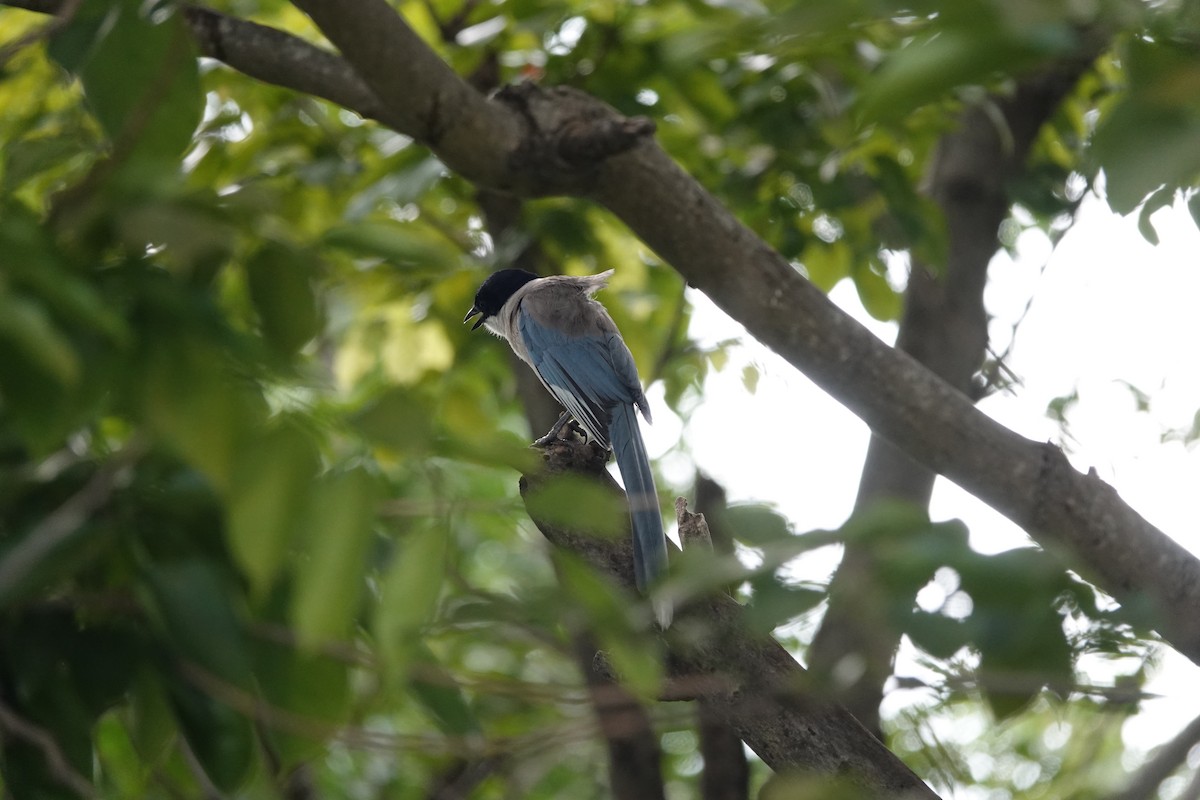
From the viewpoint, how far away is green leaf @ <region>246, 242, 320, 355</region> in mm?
1320

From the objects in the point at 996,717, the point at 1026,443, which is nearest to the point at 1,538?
the point at 996,717

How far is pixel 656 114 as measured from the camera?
13.8 ft

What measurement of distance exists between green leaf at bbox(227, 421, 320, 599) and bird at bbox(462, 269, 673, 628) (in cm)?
238

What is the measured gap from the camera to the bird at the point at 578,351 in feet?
12.4

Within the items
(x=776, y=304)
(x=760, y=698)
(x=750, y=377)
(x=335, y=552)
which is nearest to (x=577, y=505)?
(x=335, y=552)

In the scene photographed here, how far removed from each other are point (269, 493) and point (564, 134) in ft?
7.17

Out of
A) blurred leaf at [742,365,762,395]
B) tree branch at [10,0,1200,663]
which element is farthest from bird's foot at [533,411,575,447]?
tree branch at [10,0,1200,663]

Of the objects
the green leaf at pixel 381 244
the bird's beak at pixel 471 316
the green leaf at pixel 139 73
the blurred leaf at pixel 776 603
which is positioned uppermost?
the green leaf at pixel 139 73

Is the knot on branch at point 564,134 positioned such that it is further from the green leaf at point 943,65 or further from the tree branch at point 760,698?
the green leaf at point 943,65

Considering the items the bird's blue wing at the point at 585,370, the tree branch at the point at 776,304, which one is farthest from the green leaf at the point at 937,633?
the bird's blue wing at the point at 585,370

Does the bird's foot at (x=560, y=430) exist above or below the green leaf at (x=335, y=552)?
below

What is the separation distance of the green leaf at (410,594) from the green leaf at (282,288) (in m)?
0.35

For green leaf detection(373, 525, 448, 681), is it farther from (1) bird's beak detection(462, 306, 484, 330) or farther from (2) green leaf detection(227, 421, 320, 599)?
(1) bird's beak detection(462, 306, 484, 330)

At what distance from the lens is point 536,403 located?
4.71m
